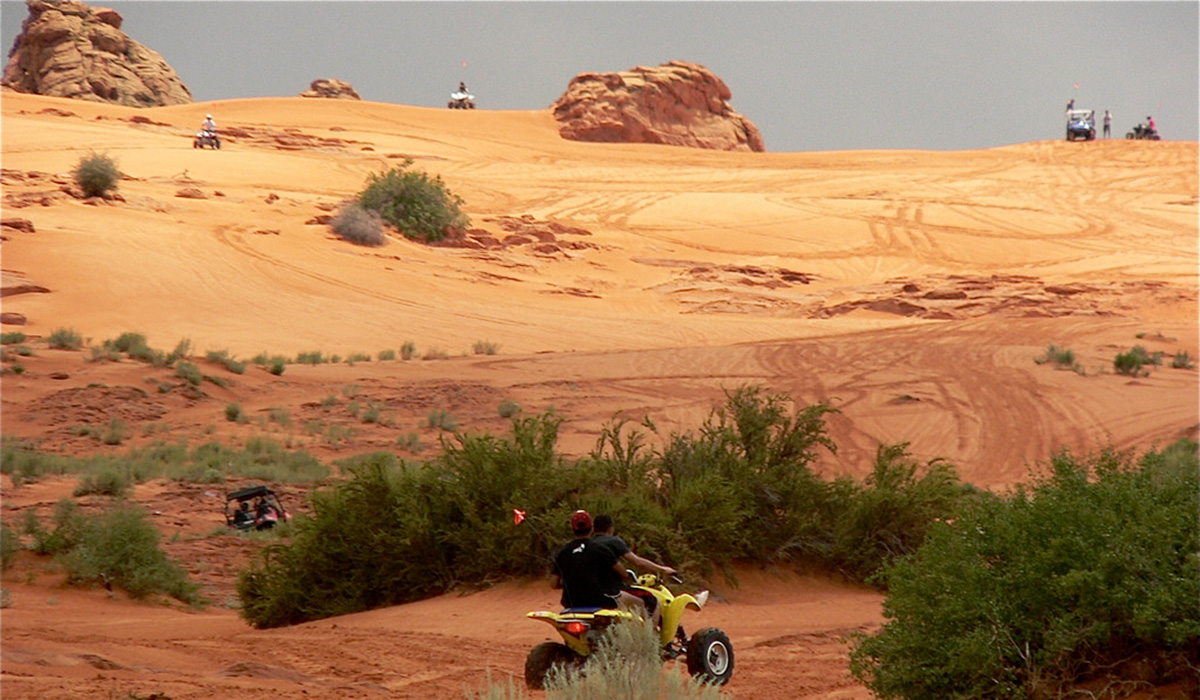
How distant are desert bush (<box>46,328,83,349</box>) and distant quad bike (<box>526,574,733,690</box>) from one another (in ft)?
57.8

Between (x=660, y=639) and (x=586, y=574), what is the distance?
→ 0.61 m

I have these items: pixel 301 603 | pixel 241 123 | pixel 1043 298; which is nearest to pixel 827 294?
pixel 1043 298

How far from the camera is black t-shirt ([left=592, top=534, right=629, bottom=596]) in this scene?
7059mm

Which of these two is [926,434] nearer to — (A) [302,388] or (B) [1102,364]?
(B) [1102,364]

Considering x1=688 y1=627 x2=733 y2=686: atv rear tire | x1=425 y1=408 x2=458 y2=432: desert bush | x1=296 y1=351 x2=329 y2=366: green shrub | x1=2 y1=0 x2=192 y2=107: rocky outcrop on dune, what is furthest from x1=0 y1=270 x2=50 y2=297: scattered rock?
x1=2 y1=0 x2=192 y2=107: rocky outcrop on dune

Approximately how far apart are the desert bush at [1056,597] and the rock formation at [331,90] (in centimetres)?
8385

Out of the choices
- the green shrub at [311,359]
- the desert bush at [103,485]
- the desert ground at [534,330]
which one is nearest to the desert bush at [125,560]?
the desert ground at [534,330]

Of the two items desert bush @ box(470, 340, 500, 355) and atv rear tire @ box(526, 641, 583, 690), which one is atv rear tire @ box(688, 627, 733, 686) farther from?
desert bush @ box(470, 340, 500, 355)

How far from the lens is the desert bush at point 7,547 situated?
1216 centimetres

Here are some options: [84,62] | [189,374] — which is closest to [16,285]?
[189,374]

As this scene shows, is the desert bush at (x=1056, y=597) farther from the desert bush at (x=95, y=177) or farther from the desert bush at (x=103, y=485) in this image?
the desert bush at (x=95, y=177)

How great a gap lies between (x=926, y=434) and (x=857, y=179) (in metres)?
36.2

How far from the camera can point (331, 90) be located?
8712 cm

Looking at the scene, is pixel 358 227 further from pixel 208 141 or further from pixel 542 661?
pixel 542 661
